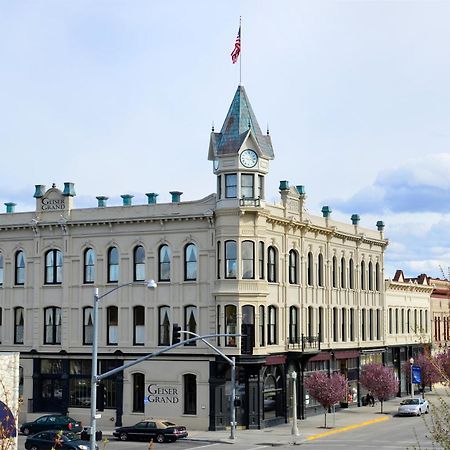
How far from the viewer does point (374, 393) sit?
69688mm

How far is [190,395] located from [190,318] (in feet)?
15.5

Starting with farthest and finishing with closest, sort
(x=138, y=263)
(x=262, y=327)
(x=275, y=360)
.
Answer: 1. (x=138, y=263)
2. (x=275, y=360)
3. (x=262, y=327)

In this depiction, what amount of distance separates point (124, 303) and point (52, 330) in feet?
20.2

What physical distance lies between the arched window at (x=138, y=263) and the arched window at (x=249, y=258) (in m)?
6.99

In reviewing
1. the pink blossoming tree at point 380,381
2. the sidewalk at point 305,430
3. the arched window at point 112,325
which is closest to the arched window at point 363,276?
the pink blossoming tree at point 380,381

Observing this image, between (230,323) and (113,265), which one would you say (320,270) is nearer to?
(230,323)

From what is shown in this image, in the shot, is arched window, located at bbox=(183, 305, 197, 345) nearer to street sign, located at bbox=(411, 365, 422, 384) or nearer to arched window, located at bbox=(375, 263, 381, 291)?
arched window, located at bbox=(375, 263, 381, 291)

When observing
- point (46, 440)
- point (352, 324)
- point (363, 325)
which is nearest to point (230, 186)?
point (46, 440)

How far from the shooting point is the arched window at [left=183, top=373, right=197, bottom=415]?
56.2m

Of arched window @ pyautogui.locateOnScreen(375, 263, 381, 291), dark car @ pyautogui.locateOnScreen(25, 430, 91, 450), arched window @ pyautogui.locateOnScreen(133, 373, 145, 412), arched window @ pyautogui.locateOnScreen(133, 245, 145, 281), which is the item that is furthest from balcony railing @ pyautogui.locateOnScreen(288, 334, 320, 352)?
dark car @ pyautogui.locateOnScreen(25, 430, 91, 450)

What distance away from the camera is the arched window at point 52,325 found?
61703 mm

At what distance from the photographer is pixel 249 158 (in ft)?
186

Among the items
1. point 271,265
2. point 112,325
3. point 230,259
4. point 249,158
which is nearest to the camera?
point 230,259

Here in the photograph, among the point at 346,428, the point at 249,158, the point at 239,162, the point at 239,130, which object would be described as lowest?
the point at 346,428
